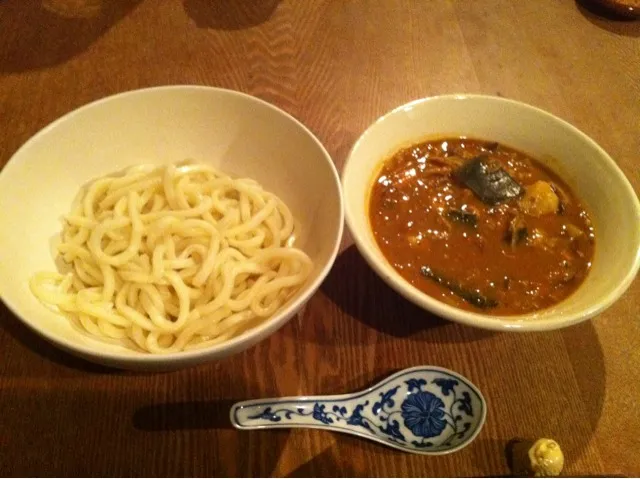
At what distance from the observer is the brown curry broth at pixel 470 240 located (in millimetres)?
1417

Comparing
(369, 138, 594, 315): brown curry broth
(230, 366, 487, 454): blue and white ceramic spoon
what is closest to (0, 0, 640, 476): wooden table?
(230, 366, 487, 454): blue and white ceramic spoon

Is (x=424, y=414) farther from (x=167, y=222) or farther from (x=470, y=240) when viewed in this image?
(x=167, y=222)

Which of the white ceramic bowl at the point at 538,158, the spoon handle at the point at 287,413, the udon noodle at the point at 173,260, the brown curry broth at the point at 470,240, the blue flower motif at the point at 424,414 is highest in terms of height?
the white ceramic bowl at the point at 538,158

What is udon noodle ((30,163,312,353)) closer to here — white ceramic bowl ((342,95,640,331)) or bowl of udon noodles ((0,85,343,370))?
bowl of udon noodles ((0,85,343,370))

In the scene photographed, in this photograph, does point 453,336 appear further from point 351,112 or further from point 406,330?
point 351,112

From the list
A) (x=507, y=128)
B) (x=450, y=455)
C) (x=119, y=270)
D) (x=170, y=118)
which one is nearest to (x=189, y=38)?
(x=170, y=118)

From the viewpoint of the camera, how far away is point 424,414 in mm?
1315

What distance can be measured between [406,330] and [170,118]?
1.00 m

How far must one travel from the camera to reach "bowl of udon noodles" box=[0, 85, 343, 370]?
4.43ft

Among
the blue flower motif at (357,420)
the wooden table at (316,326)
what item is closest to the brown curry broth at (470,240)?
the wooden table at (316,326)

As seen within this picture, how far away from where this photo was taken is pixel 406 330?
4.88 feet

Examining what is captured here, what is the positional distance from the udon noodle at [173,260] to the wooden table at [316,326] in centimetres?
11

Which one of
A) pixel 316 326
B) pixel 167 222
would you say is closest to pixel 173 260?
pixel 167 222

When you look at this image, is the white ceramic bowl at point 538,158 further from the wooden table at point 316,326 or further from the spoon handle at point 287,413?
the spoon handle at point 287,413
